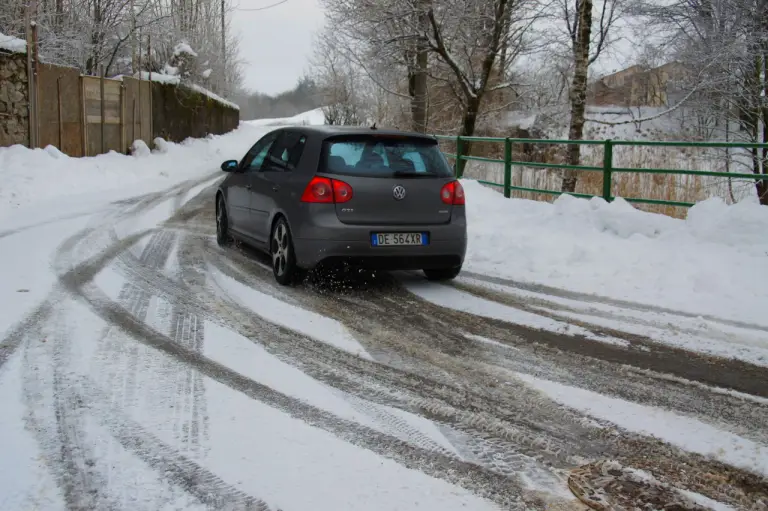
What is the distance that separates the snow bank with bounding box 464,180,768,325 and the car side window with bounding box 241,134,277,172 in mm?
2601

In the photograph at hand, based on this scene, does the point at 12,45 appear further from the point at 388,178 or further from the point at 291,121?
the point at 291,121

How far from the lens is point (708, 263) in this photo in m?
7.66

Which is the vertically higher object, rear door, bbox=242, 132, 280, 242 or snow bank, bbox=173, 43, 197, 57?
snow bank, bbox=173, 43, 197, 57

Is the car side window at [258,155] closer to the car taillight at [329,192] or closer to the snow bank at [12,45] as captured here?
the car taillight at [329,192]

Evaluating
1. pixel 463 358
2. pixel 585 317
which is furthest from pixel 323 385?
pixel 585 317

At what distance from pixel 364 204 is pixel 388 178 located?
36 cm

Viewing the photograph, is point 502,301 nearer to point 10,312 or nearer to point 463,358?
point 463,358

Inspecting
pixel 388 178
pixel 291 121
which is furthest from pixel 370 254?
pixel 291 121

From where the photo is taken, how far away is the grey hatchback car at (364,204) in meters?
6.65

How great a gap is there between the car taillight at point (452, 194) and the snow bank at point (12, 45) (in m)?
12.6

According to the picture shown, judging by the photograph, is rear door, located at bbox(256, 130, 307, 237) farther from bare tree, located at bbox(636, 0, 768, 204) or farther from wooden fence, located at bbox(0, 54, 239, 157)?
bare tree, located at bbox(636, 0, 768, 204)

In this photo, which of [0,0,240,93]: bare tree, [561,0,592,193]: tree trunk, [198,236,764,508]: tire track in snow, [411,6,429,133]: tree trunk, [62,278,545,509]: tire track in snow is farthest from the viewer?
[411,6,429,133]: tree trunk

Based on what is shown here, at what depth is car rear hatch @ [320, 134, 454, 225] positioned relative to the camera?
6.68 metres

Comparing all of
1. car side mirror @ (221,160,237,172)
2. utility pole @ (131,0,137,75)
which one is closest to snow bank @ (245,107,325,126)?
utility pole @ (131,0,137,75)
